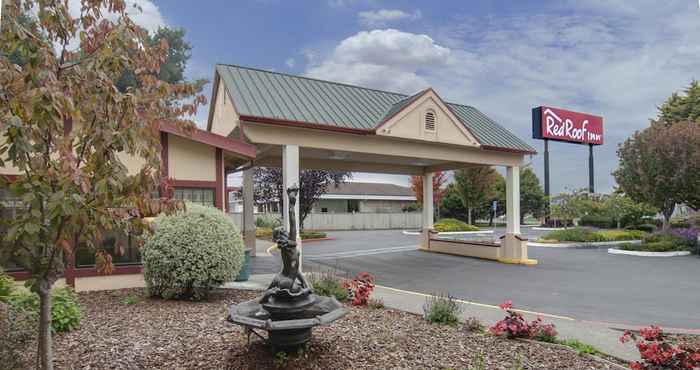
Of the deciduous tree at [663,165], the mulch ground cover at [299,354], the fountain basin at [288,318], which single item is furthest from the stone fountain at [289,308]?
the deciduous tree at [663,165]

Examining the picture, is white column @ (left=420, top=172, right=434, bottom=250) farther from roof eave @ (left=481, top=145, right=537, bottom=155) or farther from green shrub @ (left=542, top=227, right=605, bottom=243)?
green shrub @ (left=542, top=227, right=605, bottom=243)

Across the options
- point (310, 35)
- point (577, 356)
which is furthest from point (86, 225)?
point (310, 35)

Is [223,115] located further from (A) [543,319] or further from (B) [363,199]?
(B) [363,199]

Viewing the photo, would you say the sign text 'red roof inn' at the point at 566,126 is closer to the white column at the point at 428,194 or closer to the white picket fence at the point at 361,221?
the white picket fence at the point at 361,221

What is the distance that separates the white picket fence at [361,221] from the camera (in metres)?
38.9

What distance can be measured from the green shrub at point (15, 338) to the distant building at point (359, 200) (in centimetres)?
3827

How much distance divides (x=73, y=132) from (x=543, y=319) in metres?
7.30

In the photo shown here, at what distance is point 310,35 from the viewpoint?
8.93m

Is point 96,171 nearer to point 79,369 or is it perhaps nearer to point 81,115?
point 81,115

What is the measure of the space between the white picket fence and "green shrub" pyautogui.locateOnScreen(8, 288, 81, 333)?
30.9 metres

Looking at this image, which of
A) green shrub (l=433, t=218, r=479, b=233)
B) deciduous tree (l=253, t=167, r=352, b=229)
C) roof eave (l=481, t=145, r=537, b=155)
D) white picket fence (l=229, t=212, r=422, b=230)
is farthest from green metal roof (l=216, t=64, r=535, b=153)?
white picket fence (l=229, t=212, r=422, b=230)

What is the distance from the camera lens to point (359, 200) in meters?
49.3

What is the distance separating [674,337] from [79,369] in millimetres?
7822

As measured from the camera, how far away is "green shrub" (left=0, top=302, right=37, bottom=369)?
13.4ft
